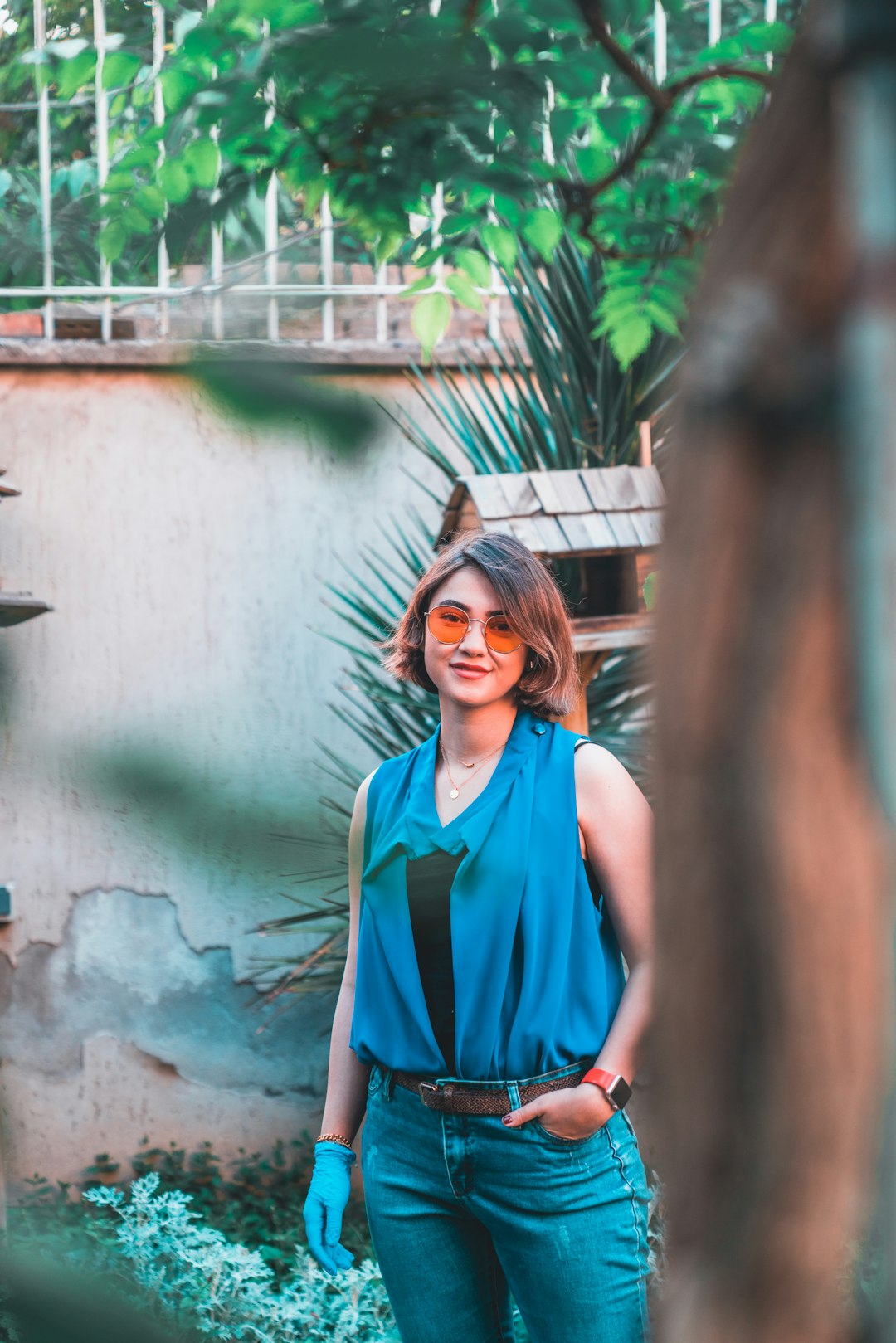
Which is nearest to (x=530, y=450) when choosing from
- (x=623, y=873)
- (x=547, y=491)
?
(x=547, y=491)

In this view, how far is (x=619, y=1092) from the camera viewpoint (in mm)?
1582

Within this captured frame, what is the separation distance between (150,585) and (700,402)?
3.55 m

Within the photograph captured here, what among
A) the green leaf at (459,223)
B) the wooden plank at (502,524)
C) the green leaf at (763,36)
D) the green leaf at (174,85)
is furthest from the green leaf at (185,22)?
the wooden plank at (502,524)

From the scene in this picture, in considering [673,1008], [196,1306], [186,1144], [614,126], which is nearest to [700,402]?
[673,1008]

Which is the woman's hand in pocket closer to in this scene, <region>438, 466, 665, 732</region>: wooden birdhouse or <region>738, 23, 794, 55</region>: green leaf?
<region>438, 466, 665, 732</region>: wooden birdhouse

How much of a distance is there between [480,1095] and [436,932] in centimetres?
22

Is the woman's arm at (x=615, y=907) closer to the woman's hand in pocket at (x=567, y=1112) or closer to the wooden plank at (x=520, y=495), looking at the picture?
the woman's hand in pocket at (x=567, y=1112)

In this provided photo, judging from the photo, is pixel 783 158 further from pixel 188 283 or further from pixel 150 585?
pixel 188 283

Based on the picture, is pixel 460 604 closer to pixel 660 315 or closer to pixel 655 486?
pixel 660 315

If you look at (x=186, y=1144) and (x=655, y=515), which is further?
(x=186, y=1144)

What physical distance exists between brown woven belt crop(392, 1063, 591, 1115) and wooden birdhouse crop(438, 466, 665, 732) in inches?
35.3

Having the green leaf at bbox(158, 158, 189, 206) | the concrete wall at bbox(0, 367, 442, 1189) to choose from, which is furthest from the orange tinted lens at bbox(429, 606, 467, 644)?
the concrete wall at bbox(0, 367, 442, 1189)

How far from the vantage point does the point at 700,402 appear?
36cm

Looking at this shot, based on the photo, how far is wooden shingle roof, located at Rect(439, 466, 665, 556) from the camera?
229cm
